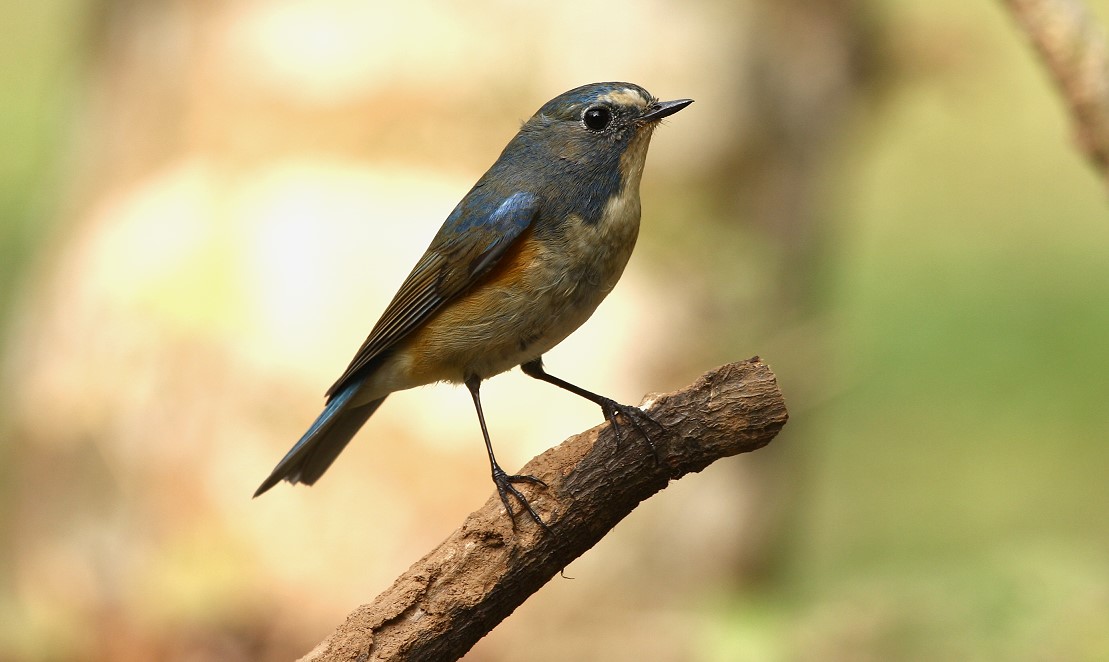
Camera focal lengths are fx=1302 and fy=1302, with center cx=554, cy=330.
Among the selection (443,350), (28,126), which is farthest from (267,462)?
(28,126)

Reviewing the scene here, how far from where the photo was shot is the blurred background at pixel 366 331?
5.61m

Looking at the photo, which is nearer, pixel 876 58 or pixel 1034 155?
pixel 876 58

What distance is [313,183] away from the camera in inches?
230

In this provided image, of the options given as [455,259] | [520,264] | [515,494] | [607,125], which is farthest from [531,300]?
[515,494]

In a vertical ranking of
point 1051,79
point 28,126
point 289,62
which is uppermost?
point 28,126

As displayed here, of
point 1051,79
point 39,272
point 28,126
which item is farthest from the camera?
point 28,126

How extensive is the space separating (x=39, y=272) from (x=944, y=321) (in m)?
7.67

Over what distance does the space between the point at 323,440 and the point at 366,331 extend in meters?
1.96

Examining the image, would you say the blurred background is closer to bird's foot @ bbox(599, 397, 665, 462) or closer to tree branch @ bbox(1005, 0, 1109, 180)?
tree branch @ bbox(1005, 0, 1109, 180)

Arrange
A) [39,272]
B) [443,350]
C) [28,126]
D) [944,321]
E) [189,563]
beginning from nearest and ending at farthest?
[443,350], [189,563], [39,272], [944,321], [28,126]

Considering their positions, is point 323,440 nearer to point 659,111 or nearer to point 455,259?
point 455,259

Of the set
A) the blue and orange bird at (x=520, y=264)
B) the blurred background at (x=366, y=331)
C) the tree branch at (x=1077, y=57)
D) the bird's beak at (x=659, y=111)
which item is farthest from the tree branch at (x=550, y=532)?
the blurred background at (x=366, y=331)

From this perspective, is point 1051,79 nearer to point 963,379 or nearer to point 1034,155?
point 963,379

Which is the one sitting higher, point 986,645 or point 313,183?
point 313,183
